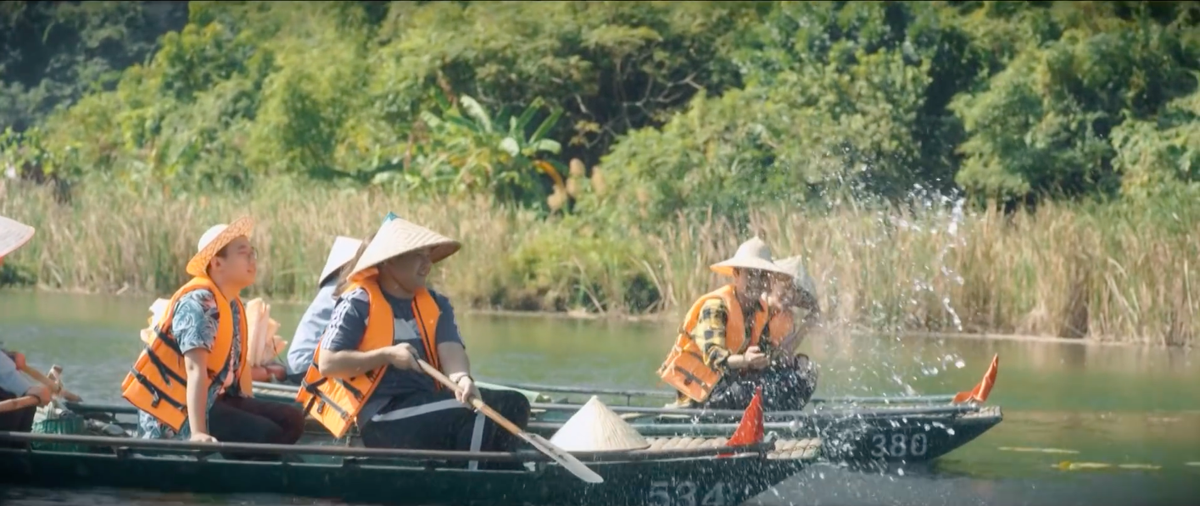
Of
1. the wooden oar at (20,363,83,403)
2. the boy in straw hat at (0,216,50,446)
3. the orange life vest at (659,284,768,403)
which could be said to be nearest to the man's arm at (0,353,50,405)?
the boy in straw hat at (0,216,50,446)

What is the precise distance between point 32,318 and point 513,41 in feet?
37.3

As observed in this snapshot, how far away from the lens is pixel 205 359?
311 inches

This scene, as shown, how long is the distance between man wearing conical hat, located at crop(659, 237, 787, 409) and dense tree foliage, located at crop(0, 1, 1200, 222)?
10.1m

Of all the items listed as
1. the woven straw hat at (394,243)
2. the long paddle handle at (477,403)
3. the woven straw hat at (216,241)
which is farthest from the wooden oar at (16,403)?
the long paddle handle at (477,403)

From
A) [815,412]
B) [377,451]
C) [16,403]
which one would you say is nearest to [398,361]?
[377,451]

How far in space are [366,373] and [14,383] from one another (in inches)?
64.9

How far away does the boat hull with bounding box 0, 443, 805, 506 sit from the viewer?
827 cm

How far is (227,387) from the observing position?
842 cm

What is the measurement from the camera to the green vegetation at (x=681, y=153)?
17234 millimetres

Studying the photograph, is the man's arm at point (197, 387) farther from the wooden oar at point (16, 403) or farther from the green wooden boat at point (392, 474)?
the wooden oar at point (16, 403)

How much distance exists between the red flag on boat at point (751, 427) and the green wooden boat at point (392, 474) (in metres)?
0.04

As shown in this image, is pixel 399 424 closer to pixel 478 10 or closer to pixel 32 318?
pixel 32 318

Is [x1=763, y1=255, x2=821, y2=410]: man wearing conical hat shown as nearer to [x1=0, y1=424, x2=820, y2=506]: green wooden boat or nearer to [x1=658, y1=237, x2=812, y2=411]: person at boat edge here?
[x1=658, y1=237, x2=812, y2=411]: person at boat edge

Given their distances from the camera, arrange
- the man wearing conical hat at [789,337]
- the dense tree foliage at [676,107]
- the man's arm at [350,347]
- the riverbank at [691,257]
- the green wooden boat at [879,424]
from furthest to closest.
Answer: the dense tree foliage at [676,107]
the riverbank at [691,257]
the green wooden boat at [879,424]
the man wearing conical hat at [789,337]
the man's arm at [350,347]
